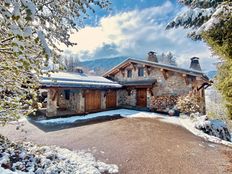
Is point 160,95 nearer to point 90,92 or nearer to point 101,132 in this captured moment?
point 90,92

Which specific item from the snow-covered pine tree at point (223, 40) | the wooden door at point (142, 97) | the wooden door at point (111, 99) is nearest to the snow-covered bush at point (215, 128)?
the snow-covered pine tree at point (223, 40)

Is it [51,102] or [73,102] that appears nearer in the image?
[51,102]

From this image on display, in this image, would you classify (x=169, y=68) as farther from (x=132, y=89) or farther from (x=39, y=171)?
(x=39, y=171)

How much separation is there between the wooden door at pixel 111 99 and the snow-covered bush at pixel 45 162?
448 inches

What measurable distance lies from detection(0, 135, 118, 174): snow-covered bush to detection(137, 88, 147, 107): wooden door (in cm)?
1180

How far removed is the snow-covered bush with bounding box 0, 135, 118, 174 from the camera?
422 centimetres

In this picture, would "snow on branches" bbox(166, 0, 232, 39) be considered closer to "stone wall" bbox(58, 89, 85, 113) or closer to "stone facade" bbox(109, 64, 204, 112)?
"stone facade" bbox(109, 64, 204, 112)

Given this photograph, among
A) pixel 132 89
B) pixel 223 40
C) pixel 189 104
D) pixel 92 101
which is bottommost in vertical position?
pixel 189 104

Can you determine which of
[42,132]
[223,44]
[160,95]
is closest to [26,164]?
[42,132]

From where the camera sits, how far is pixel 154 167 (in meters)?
5.02

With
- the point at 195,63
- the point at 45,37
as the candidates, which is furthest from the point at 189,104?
the point at 45,37

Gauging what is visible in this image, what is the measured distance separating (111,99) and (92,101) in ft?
8.48

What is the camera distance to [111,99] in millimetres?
17422

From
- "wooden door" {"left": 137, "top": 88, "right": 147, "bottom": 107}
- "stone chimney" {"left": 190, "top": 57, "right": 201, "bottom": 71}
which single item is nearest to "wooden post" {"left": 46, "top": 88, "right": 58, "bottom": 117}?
"wooden door" {"left": 137, "top": 88, "right": 147, "bottom": 107}
